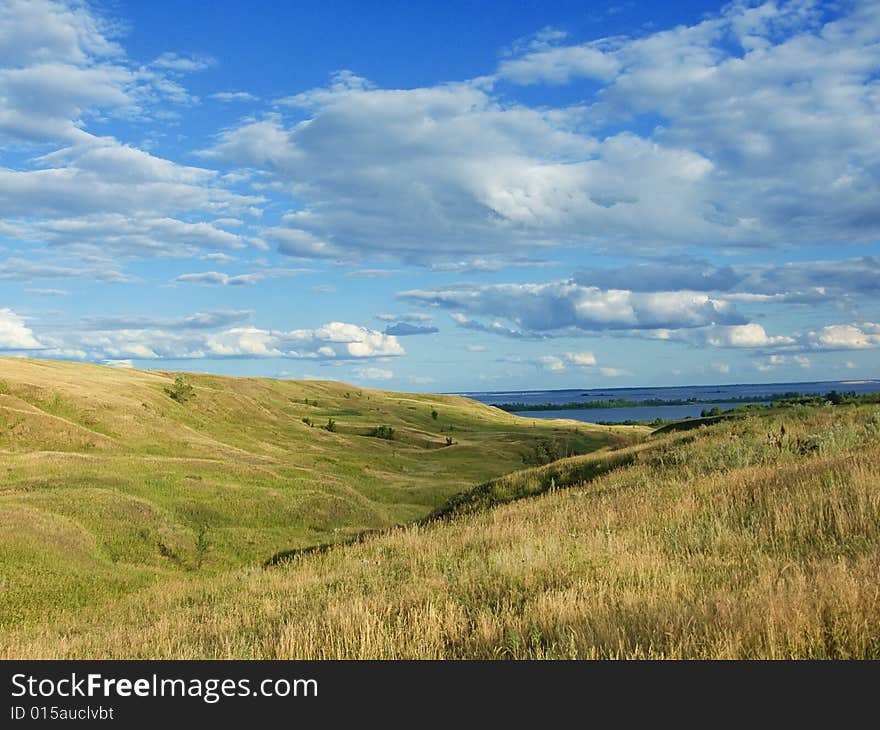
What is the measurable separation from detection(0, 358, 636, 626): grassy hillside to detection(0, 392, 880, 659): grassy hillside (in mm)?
12226

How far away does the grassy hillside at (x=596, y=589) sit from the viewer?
6457mm

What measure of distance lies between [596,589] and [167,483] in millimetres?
43431

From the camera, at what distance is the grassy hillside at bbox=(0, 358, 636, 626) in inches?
1145

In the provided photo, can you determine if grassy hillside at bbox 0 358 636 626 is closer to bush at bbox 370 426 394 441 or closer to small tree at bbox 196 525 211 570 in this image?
small tree at bbox 196 525 211 570

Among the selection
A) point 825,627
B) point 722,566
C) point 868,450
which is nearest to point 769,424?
point 868,450

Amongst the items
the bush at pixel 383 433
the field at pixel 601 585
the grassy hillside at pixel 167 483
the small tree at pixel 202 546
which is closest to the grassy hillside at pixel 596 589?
the field at pixel 601 585

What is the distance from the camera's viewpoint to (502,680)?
5.72m

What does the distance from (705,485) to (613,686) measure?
37.9ft

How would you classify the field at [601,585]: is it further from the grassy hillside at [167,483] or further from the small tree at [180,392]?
the small tree at [180,392]

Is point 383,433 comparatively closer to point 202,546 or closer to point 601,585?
point 202,546

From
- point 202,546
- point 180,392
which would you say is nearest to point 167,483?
point 202,546

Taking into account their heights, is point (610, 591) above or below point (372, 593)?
above

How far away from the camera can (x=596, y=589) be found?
877 centimetres

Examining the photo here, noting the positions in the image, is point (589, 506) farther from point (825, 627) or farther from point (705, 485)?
point (825, 627)
